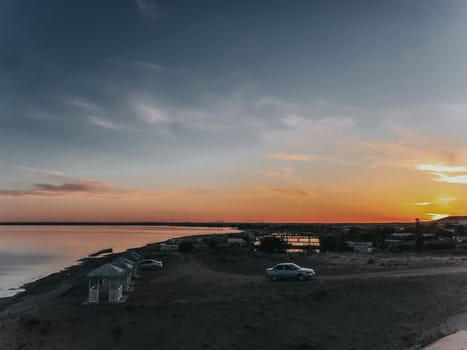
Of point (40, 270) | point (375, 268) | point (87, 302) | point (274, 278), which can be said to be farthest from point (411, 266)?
point (40, 270)

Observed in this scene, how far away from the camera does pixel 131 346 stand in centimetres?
2362

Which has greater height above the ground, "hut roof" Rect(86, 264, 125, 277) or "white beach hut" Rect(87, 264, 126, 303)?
"hut roof" Rect(86, 264, 125, 277)

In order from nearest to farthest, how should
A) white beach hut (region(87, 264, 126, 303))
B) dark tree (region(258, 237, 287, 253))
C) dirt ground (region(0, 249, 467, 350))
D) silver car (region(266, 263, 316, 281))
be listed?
dirt ground (region(0, 249, 467, 350))
white beach hut (region(87, 264, 126, 303))
silver car (region(266, 263, 316, 281))
dark tree (region(258, 237, 287, 253))

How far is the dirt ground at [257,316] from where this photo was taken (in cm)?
2366

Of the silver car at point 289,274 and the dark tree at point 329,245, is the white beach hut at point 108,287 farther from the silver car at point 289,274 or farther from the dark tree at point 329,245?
the dark tree at point 329,245

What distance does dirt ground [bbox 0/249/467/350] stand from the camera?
77.6ft

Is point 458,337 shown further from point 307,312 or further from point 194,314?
point 194,314

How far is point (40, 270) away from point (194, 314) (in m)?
51.6

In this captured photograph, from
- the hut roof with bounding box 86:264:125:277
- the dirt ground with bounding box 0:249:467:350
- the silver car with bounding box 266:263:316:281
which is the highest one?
the hut roof with bounding box 86:264:125:277

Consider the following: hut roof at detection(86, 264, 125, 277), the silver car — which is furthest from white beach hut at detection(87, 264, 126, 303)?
the silver car

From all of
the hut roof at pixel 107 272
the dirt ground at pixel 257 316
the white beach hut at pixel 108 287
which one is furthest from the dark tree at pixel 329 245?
the hut roof at pixel 107 272

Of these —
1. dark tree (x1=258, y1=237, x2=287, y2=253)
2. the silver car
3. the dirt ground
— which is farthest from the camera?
dark tree (x1=258, y1=237, x2=287, y2=253)

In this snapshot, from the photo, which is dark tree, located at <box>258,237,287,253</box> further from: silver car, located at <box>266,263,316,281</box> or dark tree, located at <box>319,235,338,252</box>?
silver car, located at <box>266,263,316,281</box>

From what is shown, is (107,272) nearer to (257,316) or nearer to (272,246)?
(257,316)
